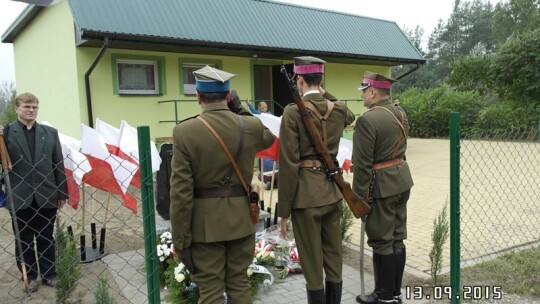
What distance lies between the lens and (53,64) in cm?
1170

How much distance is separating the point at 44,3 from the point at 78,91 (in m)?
7.41

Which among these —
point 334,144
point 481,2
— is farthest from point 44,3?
point 481,2

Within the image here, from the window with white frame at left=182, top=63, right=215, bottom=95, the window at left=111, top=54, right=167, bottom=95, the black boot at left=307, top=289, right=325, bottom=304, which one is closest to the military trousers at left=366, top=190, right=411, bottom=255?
the black boot at left=307, top=289, right=325, bottom=304

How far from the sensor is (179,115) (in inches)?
464

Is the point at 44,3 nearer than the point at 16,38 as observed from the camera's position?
Yes

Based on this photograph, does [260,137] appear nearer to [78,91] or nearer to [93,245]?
[93,245]

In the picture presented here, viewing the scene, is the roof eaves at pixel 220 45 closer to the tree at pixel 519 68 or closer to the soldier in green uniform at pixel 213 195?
the tree at pixel 519 68

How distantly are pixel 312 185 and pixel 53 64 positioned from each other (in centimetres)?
1053

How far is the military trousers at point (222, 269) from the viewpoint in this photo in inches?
109

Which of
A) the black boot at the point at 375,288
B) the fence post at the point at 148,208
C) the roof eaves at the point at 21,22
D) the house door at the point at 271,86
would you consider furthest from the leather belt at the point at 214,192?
the house door at the point at 271,86

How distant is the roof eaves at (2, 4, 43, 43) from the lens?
12273mm

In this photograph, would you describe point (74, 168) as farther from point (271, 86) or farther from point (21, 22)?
point (271, 86)
